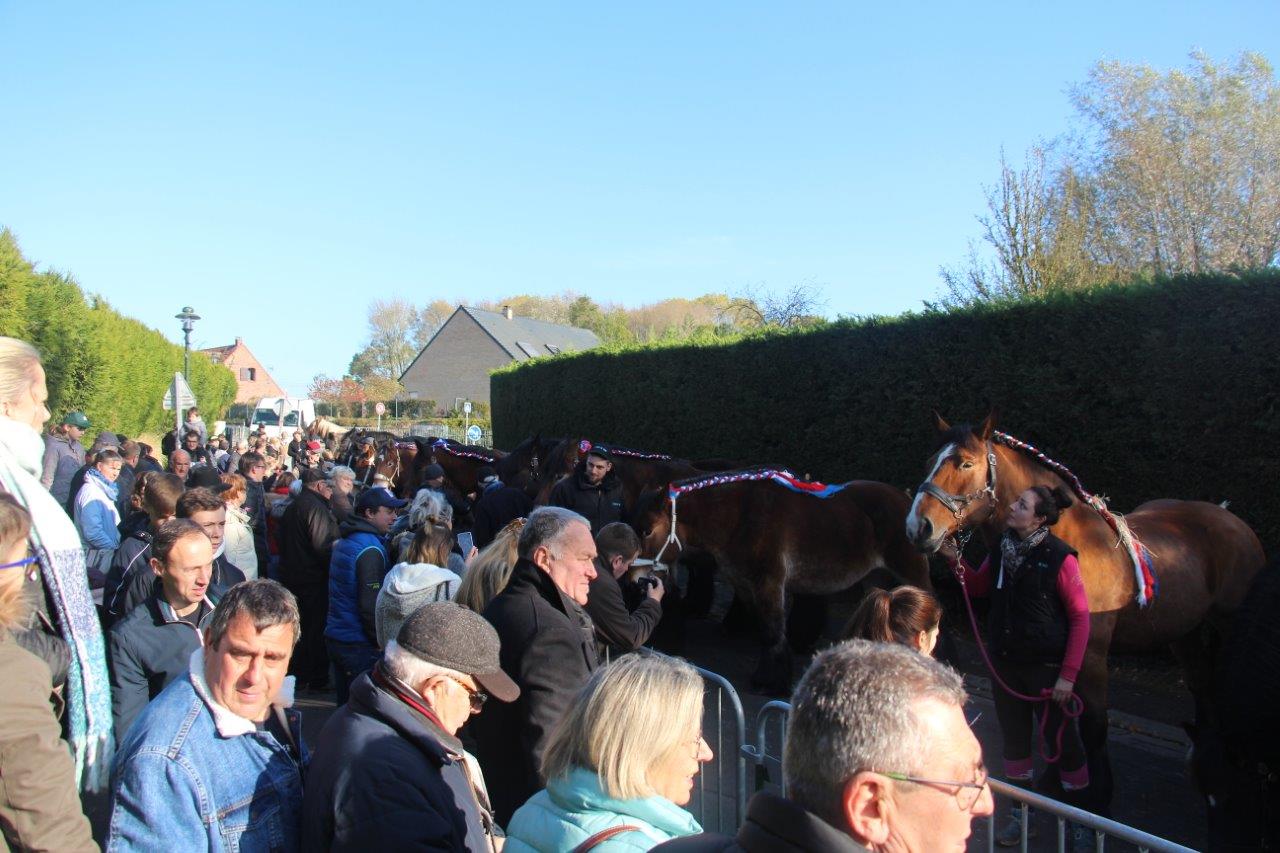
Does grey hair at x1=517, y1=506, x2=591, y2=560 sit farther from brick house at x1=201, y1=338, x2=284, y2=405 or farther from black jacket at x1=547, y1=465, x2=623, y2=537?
brick house at x1=201, y1=338, x2=284, y2=405

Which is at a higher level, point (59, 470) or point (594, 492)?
point (59, 470)

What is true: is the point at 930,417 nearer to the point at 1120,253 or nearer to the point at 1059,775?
the point at 1059,775

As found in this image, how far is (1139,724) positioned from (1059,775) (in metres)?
2.42

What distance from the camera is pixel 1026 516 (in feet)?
15.2

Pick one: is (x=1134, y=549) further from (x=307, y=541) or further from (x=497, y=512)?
(x=307, y=541)

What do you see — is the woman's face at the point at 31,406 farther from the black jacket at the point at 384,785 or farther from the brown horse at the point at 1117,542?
the brown horse at the point at 1117,542

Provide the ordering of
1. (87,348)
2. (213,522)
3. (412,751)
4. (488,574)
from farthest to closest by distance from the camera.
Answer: (87,348) < (213,522) < (488,574) < (412,751)

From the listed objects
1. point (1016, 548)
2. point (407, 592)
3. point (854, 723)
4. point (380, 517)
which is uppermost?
point (854, 723)

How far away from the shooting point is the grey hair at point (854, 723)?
157 cm

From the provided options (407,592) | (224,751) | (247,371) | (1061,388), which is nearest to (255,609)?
(224,751)

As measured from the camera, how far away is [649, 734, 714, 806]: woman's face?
89.4 inches

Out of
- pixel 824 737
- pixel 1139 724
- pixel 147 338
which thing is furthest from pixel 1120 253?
pixel 147 338

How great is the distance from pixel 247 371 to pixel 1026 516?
86.4 meters

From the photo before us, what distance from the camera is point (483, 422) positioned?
46.8 m
